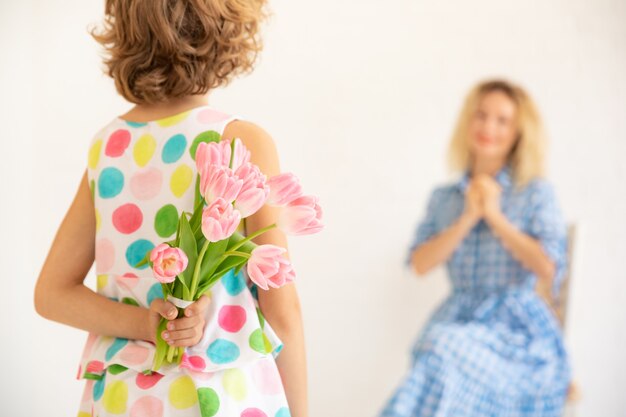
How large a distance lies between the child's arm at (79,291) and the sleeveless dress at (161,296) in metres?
0.02

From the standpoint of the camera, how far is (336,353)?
2.59 m

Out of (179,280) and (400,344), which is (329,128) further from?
(179,280)

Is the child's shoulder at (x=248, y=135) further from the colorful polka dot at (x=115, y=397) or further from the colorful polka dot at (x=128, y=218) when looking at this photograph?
the colorful polka dot at (x=115, y=397)

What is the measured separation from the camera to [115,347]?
0.90 metres

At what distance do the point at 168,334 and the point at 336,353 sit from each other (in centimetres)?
185

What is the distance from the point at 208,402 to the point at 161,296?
141 millimetres

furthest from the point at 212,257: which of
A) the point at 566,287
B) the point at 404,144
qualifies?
the point at 404,144

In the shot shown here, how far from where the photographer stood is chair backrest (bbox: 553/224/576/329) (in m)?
2.26

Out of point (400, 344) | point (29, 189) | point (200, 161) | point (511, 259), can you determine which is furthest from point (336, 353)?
point (200, 161)

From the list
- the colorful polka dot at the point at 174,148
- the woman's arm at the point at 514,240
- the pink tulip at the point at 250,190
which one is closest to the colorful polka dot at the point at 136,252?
the colorful polka dot at the point at 174,148

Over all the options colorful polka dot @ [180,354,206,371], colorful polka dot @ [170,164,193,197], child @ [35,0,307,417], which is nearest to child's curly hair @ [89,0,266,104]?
child @ [35,0,307,417]

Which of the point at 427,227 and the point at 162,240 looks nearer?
the point at 162,240

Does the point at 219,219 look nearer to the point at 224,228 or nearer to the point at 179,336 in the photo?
the point at 224,228

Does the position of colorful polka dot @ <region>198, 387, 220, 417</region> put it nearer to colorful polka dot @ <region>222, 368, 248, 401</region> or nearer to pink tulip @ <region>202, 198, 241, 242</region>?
colorful polka dot @ <region>222, 368, 248, 401</region>
